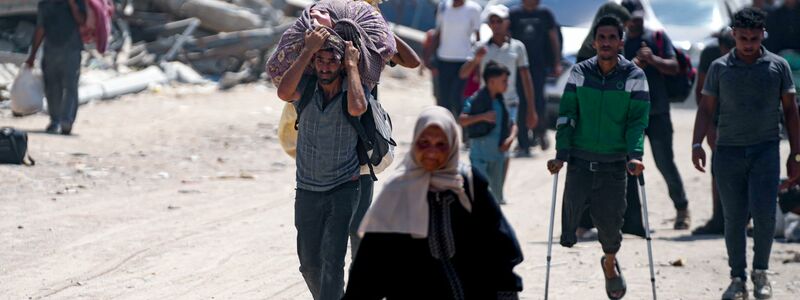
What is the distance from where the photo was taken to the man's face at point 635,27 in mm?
11359

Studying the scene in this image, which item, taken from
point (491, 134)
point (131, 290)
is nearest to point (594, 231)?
point (491, 134)

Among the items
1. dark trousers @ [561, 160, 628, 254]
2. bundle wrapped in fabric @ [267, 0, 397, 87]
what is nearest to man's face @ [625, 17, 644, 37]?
dark trousers @ [561, 160, 628, 254]

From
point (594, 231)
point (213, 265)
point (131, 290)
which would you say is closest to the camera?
point (131, 290)

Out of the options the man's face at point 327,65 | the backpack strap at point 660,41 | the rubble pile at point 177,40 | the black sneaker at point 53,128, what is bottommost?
the rubble pile at point 177,40

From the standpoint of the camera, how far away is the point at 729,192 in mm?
9008

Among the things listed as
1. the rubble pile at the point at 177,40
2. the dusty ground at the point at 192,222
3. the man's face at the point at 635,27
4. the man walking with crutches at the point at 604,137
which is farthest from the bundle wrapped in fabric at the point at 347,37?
the rubble pile at the point at 177,40

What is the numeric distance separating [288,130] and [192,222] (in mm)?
3731

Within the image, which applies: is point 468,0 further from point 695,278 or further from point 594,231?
point 695,278

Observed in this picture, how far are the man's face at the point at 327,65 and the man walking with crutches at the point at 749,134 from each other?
2798 millimetres

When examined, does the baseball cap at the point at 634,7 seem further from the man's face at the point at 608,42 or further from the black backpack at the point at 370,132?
the black backpack at the point at 370,132

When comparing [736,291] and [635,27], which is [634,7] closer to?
[635,27]

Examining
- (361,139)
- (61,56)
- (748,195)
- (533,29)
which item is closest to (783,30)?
(533,29)

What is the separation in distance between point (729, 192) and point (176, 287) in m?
3.41

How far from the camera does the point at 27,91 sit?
1545 cm
